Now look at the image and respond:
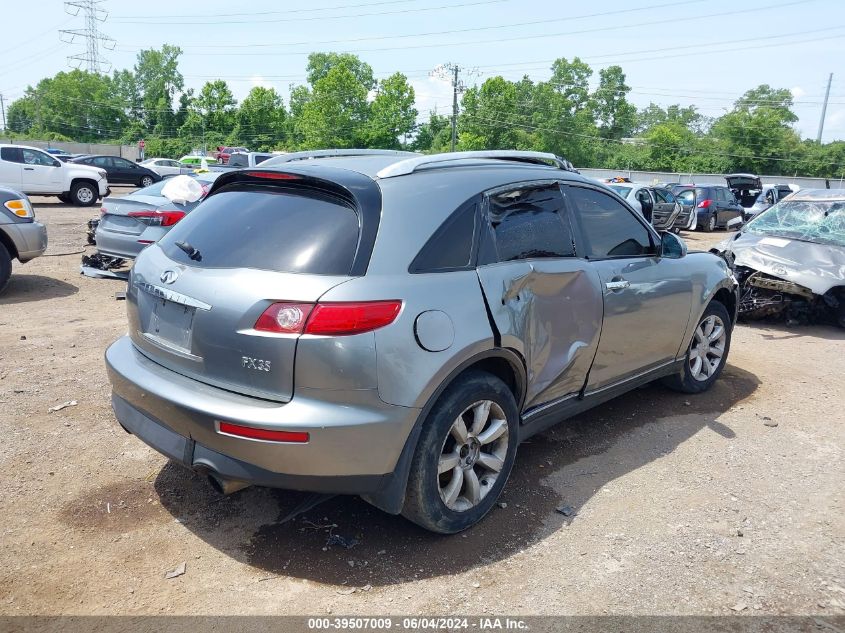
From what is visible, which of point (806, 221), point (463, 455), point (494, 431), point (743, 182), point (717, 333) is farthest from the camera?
point (743, 182)

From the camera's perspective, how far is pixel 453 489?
3.22 metres

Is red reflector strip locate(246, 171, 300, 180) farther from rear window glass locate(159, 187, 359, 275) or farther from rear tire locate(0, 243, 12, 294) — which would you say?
rear tire locate(0, 243, 12, 294)

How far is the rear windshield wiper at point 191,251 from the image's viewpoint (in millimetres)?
3164

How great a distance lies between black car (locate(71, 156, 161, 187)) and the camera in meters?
29.6

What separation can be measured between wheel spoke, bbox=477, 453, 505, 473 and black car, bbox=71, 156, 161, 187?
29381 mm

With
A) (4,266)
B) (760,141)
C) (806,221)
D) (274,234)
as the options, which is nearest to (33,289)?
(4,266)

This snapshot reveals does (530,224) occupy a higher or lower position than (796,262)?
higher

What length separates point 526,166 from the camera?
4.03 m

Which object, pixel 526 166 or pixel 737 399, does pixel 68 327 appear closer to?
pixel 526 166

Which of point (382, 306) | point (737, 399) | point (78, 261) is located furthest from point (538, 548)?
point (78, 261)

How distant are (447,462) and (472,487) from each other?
10.0 inches

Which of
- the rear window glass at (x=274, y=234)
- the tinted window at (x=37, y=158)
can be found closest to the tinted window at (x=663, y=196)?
the rear window glass at (x=274, y=234)

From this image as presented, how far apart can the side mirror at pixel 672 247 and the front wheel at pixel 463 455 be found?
6.93 ft

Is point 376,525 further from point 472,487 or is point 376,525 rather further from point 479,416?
point 479,416
